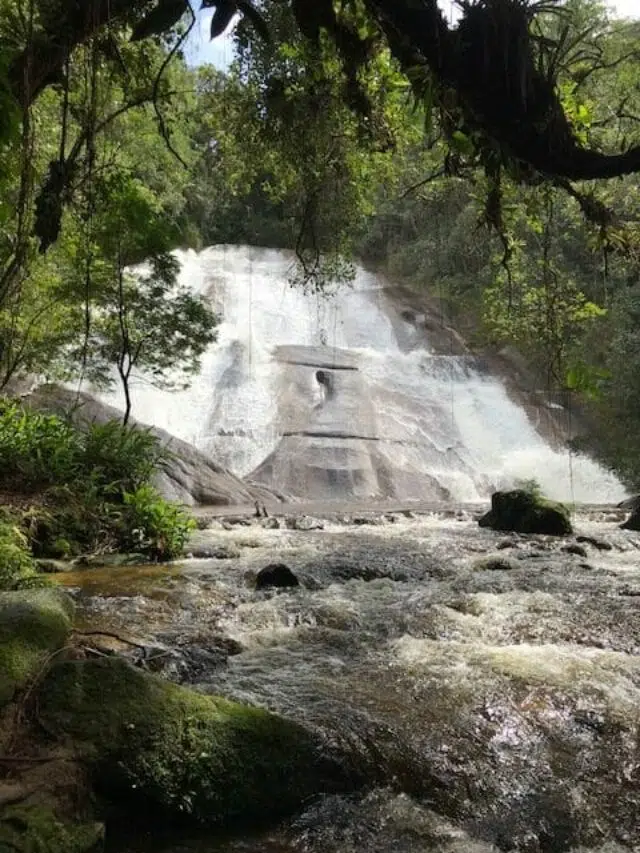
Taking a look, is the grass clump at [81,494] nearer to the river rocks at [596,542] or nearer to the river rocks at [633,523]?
the river rocks at [596,542]

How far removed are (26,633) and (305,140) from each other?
4.71m

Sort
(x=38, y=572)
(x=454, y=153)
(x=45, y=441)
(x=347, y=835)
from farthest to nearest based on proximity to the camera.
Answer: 1. (x=45, y=441)
2. (x=38, y=572)
3. (x=454, y=153)
4. (x=347, y=835)

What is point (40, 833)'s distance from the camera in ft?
7.98

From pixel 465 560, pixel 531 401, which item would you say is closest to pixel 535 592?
pixel 465 560

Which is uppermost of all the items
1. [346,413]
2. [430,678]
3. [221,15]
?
[221,15]

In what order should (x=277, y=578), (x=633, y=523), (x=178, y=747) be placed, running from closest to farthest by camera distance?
1. (x=178, y=747)
2. (x=277, y=578)
3. (x=633, y=523)

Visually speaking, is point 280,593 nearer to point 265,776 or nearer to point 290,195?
point 265,776

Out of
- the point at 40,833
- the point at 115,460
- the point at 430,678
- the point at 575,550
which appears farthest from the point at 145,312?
the point at 40,833

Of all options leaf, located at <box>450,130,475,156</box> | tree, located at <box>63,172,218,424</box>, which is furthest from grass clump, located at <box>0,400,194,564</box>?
leaf, located at <box>450,130,475,156</box>

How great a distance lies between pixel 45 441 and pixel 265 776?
8108mm

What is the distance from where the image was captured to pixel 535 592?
690 cm

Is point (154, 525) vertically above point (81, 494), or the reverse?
point (81, 494)

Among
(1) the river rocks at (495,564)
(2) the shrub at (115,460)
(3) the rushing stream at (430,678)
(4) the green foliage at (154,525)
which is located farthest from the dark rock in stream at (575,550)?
(2) the shrub at (115,460)

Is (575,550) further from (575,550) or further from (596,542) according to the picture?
(596,542)
